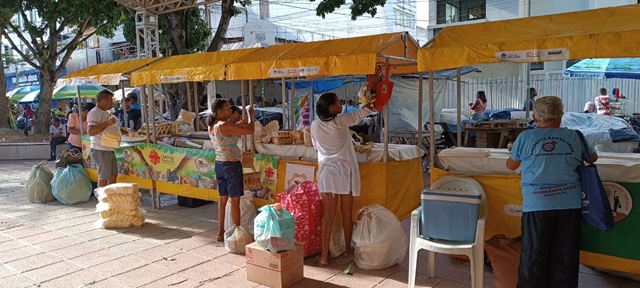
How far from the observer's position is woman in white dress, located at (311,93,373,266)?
4551 mm

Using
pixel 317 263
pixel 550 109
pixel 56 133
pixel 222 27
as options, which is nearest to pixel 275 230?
pixel 317 263

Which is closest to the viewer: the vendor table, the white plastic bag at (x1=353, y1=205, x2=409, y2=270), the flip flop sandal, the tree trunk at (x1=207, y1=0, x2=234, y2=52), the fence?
the vendor table

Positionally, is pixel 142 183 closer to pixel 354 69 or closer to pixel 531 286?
pixel 354 69

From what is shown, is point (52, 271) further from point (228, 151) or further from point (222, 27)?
point (222, 27)

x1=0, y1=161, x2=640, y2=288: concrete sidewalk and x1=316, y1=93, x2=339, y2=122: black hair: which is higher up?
x1=316, y1=93, x2=339, y2=122: black hair

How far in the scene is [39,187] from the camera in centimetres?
794

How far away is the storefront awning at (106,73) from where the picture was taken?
7.46 meters

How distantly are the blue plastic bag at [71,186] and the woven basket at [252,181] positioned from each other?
153 inches

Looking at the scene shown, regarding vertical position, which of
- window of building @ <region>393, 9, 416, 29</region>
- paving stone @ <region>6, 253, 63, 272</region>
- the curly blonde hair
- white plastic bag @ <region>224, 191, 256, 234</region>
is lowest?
paving stone @ <region>6, 253, 63, 272</region>

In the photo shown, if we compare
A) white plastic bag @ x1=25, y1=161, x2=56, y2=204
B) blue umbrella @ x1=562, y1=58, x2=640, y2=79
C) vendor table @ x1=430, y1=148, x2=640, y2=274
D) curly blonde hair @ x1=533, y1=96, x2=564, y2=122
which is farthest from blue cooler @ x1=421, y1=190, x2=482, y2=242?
blue umbrella @ x1=562, y1=58, x2=640, y2=79

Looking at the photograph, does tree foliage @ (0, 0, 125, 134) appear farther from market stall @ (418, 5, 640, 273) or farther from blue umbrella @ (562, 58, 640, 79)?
blue umbrella @ (562, 58, 640, 79)

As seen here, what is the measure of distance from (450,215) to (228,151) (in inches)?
101

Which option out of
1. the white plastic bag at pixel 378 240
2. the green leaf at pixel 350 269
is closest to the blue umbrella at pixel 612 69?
the white plastic bag at pixel 378 240

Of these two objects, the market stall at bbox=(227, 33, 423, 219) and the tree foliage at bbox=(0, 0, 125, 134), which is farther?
the tree foliage at bbox=(0, 0, 125, 134)
